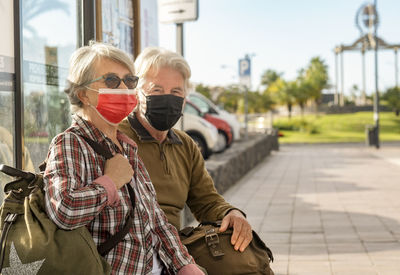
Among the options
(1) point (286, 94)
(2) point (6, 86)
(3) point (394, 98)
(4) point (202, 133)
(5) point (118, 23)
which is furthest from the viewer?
(1) point (286, 94)

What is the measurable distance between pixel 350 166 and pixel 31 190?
56.1 ft

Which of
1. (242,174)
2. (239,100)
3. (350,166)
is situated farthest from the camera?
(239,100)

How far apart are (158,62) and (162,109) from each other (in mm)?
227

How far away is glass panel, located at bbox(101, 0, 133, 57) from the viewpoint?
4355mm

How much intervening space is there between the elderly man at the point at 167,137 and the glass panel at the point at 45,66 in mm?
1000

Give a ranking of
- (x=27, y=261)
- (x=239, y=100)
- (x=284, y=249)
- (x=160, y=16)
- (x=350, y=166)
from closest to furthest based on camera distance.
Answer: (x=27, y=261) → (x=160, y=16) → (x=284, y=249) → (x=350, y=166) → (x=239, y=100)

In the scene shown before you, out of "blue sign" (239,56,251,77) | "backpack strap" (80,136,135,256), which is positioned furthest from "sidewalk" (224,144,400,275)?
"blue sign" (239,56,251,77)

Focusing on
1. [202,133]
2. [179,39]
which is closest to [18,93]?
[179,39]

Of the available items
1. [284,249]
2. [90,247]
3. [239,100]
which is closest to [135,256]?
[90,247]

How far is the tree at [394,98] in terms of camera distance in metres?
69.9

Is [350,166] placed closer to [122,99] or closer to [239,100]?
[122,99]

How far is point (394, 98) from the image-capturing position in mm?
70438

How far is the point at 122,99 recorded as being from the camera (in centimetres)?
222

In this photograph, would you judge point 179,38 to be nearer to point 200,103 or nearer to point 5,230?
point 5,230
